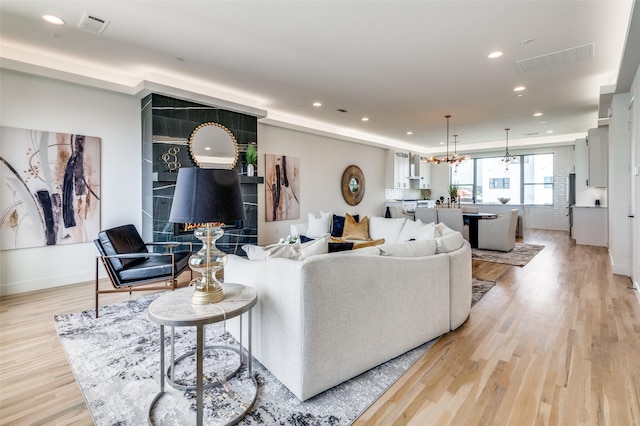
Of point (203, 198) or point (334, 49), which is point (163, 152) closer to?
point (334, 49)

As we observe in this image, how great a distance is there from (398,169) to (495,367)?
26.5 feet

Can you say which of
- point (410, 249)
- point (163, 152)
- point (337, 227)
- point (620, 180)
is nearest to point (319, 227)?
point (337, 227)

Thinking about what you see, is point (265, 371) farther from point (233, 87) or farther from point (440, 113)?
point (440, 113)

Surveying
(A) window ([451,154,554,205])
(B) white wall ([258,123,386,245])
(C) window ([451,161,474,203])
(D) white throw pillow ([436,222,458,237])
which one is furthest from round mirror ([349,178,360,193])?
(D) white throw pillow ([436,222,458,237])

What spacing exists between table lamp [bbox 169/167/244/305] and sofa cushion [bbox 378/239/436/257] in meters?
1.14

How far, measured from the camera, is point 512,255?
5.98 meters

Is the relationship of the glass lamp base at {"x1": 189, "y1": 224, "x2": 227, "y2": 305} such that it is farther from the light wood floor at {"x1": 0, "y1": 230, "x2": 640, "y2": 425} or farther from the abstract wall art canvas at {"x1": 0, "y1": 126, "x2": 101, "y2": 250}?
the abstract wall art canvas at {"x1": 0, "y1": 126, "x2": 101, "y2": 250}

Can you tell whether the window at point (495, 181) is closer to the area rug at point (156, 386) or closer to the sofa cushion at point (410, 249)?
the sofa cushion at point (410, 249)

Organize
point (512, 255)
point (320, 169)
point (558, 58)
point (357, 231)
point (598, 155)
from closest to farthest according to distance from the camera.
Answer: point (558, 58) → point (357, 231) → point (512, 255) → point (598, 155) → point (320, 169)

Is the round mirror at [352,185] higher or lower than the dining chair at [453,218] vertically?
higher

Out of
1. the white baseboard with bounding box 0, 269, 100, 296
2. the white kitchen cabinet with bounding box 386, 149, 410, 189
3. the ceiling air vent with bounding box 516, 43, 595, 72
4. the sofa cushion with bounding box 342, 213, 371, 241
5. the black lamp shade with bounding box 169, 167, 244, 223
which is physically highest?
the ceiling air vent with bounding box 516, 43, 595, 72

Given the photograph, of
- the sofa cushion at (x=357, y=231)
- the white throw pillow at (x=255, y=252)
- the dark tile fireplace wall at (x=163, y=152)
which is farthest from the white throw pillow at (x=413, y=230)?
the dark tile fireplace wall at (x=163, y=152)

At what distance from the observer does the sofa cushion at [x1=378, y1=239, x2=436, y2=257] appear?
7.80ft

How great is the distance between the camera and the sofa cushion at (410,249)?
2.38m
